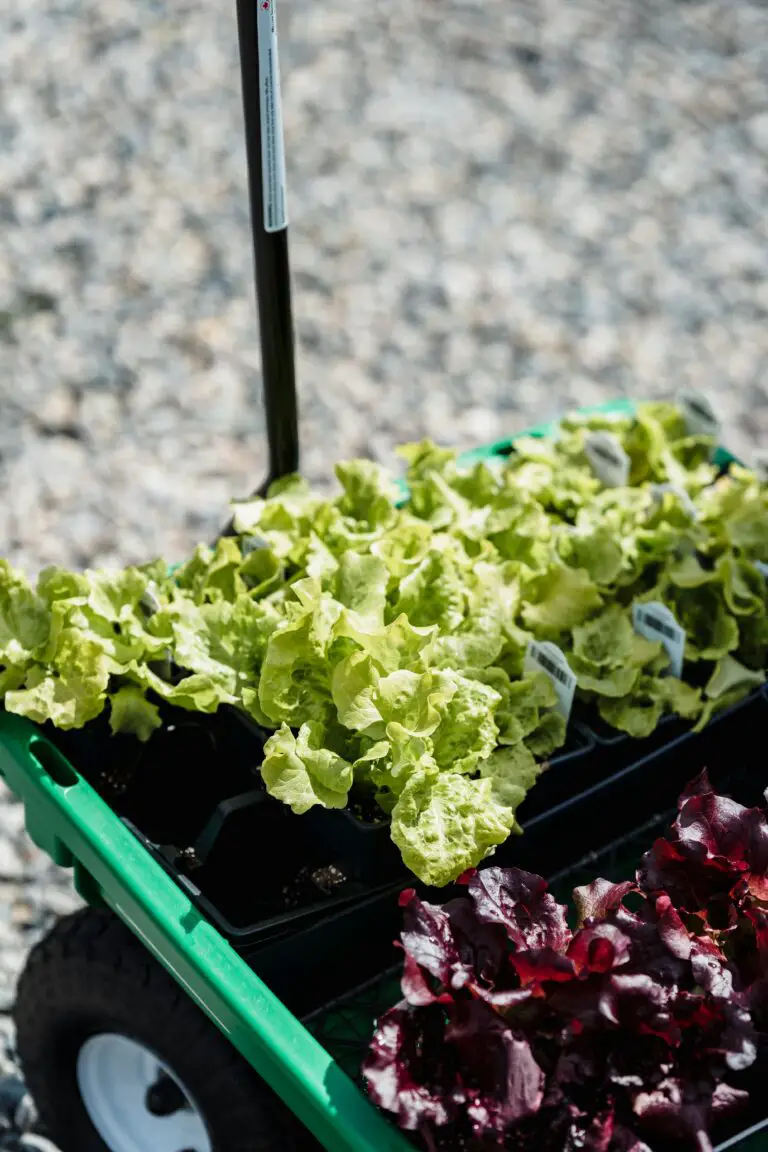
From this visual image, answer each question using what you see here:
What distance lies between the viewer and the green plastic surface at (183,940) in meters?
1.14

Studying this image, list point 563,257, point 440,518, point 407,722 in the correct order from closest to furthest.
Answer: point 407,722 → point 440,518 → point 563,257

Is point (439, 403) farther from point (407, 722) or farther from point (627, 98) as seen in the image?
point (407, 722)

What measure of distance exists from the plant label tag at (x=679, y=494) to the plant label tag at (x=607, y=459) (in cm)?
6

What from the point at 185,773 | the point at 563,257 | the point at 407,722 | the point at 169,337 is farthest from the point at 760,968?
the point at 563,257

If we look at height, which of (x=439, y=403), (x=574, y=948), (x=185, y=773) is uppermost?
(x=574, y=948)

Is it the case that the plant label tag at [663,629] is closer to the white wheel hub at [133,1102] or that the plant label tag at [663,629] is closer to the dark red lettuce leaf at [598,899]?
the dark red lettuce leaf at [598,899]

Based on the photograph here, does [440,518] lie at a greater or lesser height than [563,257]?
greater

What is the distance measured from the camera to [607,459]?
5.97ft

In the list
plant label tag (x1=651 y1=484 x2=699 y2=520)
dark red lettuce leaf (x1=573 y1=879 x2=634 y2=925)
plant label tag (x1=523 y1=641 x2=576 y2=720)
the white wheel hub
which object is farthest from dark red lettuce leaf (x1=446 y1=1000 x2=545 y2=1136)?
plant label tag (x1=651 y1=484 x2=699 y2=520)

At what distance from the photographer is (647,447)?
189cm

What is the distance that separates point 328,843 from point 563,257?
7.43ft

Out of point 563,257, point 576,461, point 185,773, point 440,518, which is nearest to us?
point 185,773

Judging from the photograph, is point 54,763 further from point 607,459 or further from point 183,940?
point 607,459

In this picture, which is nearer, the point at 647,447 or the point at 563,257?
the point at 647,447
